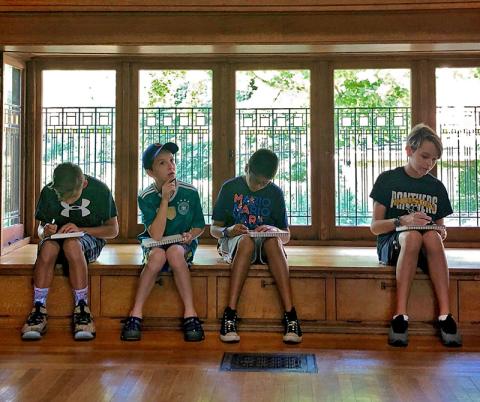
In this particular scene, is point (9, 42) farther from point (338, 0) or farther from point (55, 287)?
point (338, 0)

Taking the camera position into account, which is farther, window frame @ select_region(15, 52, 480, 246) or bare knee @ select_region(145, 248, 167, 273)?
window frame @ select_region(15, 52, 480, 246)

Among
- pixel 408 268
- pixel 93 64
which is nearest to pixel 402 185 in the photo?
pixel 408 268

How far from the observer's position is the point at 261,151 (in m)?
2.86

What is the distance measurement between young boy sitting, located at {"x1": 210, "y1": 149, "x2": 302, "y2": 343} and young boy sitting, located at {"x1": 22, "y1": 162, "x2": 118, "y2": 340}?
0.63 meters

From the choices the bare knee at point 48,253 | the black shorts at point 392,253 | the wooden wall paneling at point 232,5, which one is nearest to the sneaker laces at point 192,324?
the bare knee at point 48,253

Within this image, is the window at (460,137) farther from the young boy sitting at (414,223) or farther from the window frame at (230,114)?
the young boy sitting at (414,223)

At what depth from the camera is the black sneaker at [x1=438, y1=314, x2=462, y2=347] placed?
267cm

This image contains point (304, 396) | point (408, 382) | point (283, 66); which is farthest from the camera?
point (283, 66)

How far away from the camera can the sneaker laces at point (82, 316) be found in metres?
2.82

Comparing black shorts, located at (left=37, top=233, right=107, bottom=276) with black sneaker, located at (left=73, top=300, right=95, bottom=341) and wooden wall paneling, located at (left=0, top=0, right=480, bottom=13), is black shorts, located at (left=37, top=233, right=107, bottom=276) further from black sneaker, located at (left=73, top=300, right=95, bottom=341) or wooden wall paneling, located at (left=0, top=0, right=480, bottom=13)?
wooden wall paneling, located at (left=0, top=0, right=480, bottom=13)

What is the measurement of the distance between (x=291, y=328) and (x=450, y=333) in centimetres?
74

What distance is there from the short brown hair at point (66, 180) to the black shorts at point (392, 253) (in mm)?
1615

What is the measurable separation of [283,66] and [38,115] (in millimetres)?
1777

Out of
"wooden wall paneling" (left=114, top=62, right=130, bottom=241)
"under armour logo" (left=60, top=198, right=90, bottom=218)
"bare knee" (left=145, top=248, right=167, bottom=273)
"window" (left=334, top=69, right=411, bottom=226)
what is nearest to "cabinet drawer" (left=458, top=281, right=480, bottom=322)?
"window" (left=334, top=69, right=411, bottom=226)
